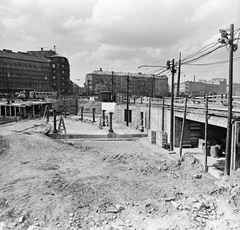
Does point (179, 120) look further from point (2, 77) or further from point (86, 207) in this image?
point (2, 77)

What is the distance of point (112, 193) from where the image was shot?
9.41 m

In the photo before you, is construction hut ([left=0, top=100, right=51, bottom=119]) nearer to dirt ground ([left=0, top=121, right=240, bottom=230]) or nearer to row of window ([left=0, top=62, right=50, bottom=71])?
dirt ground ([left=0, top=121, right=240, bottom=230])

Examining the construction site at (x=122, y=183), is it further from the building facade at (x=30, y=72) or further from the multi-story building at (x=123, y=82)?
the multi-story building at (x=123, y=82)

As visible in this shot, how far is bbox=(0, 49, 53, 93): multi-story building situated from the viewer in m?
65.2

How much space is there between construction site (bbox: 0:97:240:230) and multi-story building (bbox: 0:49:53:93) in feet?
181

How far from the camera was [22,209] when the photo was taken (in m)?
7.97

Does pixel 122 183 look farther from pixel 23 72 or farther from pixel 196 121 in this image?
pixel 23 72

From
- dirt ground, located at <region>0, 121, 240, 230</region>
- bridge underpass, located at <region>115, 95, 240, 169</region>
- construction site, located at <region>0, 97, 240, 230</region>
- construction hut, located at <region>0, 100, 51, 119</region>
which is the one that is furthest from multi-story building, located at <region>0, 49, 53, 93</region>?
dirt ground, located at <region>0, 121, 240, 230</region>

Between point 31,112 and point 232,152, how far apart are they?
102 ft

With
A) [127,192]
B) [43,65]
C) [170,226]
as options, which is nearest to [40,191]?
[127,192]

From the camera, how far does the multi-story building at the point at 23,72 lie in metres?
65.2

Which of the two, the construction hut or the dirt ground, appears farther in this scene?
the construction hut

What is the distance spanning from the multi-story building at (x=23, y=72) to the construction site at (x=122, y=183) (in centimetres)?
5518

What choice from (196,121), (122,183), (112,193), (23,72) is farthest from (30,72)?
(112,193)
